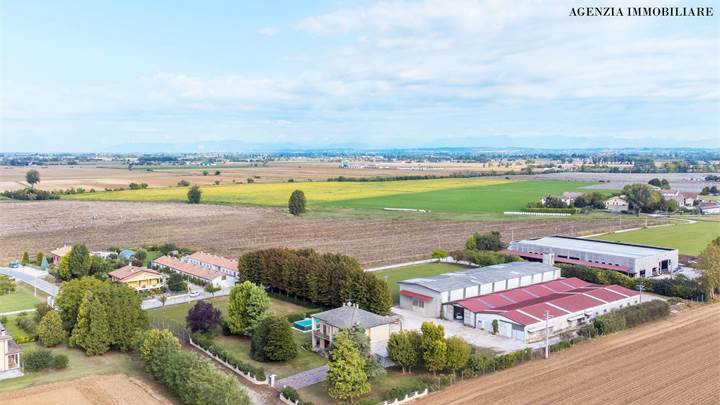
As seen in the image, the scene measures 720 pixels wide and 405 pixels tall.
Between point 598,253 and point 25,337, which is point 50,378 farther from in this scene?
point 598,253

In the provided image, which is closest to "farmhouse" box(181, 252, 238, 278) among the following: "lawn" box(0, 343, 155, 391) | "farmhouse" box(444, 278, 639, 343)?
"lawn" box(0, 343, 155, 391)

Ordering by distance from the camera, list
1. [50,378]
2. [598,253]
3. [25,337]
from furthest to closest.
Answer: [598,253], [25,337], [50,378]

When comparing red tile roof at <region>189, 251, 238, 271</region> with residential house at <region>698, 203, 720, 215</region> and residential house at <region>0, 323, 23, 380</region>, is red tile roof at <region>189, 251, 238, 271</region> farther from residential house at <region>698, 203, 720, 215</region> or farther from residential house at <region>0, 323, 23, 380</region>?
residential house at <region>698, 203, 720, 215</region>

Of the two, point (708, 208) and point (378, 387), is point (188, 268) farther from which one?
point (708, 208)

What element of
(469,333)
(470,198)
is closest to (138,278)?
(469,333)

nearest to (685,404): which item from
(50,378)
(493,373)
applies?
(493,373)

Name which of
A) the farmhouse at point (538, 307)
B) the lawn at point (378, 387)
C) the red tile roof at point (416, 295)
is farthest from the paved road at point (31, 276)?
the farmhouse at point (538, 307)

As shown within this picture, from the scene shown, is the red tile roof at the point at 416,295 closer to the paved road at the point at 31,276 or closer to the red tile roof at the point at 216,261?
the red tile roof at the point at 216,261

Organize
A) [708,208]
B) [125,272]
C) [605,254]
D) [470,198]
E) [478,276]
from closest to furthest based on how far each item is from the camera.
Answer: [478,276] < [125,272] < [605,254] < [708,208] < [470,198]
